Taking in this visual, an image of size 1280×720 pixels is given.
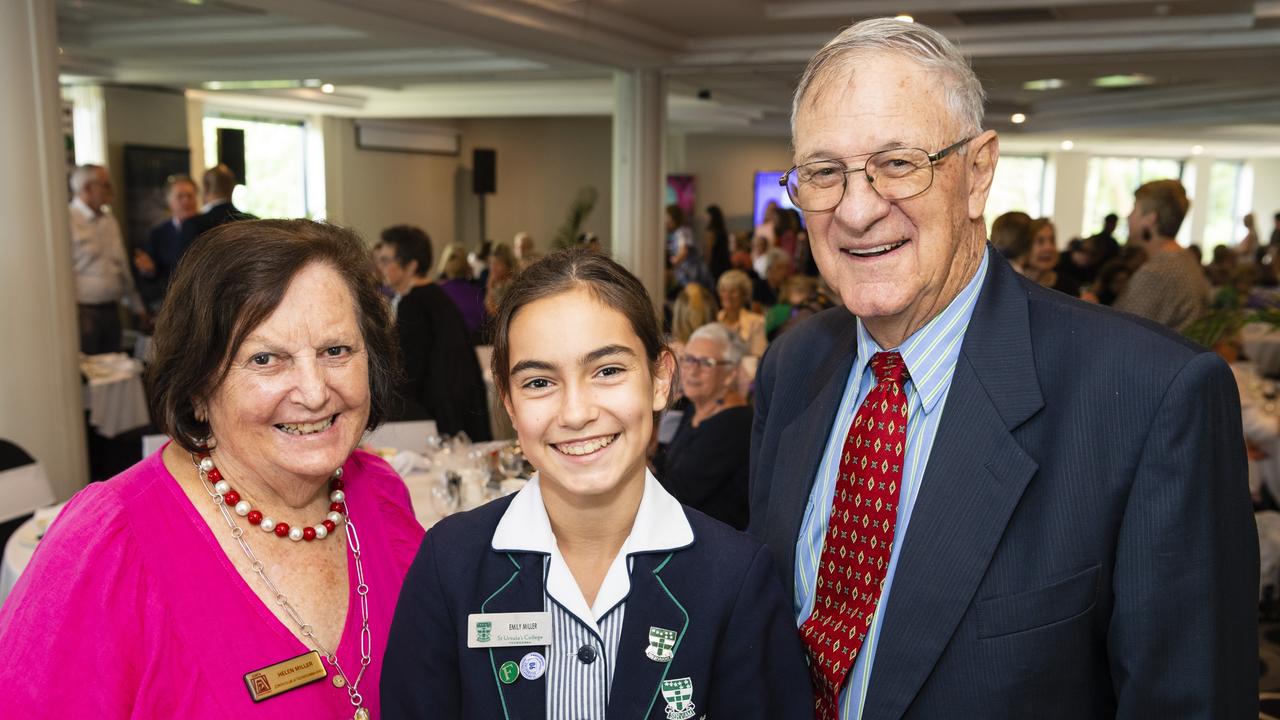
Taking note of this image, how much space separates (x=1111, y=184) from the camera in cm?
2427

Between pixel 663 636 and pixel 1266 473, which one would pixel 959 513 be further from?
pixel 1266 473

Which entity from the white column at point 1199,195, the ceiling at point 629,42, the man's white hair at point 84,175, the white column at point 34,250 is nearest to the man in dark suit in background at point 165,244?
the man's white hair at point 84,175

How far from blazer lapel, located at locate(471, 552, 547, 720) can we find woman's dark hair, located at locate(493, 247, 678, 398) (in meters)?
0.27

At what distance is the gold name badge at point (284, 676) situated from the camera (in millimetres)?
1556

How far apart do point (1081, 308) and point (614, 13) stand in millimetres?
7184

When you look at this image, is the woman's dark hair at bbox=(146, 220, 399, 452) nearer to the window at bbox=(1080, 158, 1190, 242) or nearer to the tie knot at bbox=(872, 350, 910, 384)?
the tie knot at bbox=(872, 350, 910, 384)

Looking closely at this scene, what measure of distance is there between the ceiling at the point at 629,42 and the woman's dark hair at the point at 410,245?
155 centimetres

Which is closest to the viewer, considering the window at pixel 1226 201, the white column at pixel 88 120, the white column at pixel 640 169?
the white column at pixel 640 169

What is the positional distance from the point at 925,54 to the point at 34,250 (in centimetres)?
449

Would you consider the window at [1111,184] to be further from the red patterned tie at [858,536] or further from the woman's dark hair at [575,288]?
the woman's dark hair at [575,288]

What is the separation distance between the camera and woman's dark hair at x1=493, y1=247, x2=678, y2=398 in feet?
5.00

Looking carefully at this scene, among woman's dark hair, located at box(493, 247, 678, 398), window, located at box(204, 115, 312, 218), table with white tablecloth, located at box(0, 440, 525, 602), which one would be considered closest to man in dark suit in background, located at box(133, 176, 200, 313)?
window, located at box(204, 115, 312, 218)

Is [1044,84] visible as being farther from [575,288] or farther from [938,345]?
[575,288]

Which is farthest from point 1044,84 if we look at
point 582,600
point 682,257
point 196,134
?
Result: point 582,600
